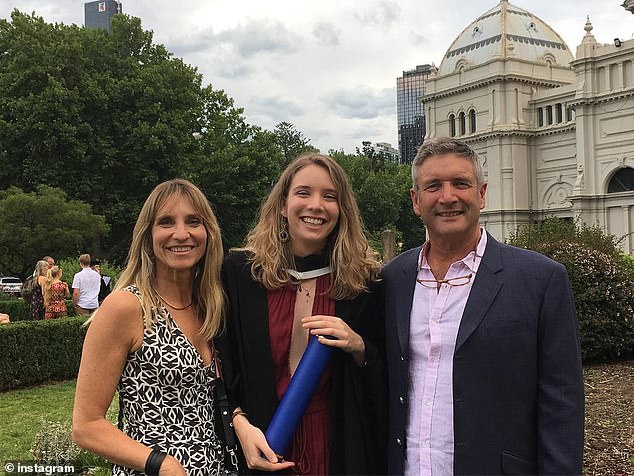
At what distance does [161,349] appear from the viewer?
2.84 meters

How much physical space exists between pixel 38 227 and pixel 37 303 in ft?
35.5

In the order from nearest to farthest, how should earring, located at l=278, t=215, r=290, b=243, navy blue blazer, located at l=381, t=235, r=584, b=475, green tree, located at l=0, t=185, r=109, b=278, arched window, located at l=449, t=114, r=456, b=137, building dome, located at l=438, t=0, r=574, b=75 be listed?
navy blue blazer, located at l=381, t=235, r=584, b=475 → earring, located at l=278, t=215, r=290, b=243 → green tree, located at l=0, t=185, r=109, b=278 → building dome, located at l=438, t=0, r=574, b=75 → arched window, located at l=449, t=114, r=456, b=137

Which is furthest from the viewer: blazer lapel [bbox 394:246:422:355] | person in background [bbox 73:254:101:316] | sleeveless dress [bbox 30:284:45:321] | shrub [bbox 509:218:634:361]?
sleeveless dress [bbox 30:284:45:321]

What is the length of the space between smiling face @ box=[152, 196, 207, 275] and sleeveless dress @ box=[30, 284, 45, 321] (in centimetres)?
1351

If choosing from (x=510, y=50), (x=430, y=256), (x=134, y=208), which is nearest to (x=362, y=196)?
(x=510, y=50)

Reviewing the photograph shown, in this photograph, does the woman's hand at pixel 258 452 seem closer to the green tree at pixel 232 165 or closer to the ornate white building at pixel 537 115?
the green tree at pixel 232 165

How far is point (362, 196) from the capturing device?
182 ft

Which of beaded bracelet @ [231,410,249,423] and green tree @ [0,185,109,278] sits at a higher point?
green tree @ [0,185,109,278]

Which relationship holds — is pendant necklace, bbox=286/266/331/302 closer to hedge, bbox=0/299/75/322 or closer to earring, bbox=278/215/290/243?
earring, bbox=278/215/290/243

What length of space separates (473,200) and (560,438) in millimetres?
995

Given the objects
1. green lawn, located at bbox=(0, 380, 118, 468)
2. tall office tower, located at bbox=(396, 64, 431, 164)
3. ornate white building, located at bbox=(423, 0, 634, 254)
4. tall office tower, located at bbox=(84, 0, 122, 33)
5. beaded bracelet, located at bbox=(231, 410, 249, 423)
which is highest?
tall office tower, located at bbox=(84, 0, 122, 33)

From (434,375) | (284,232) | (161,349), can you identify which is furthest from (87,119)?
(434,375)

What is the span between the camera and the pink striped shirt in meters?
2.73

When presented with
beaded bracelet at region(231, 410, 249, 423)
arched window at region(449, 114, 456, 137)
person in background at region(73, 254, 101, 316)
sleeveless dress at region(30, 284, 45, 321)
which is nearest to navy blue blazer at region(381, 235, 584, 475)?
beaded bracelet at region(231, 410, 249, 423)
